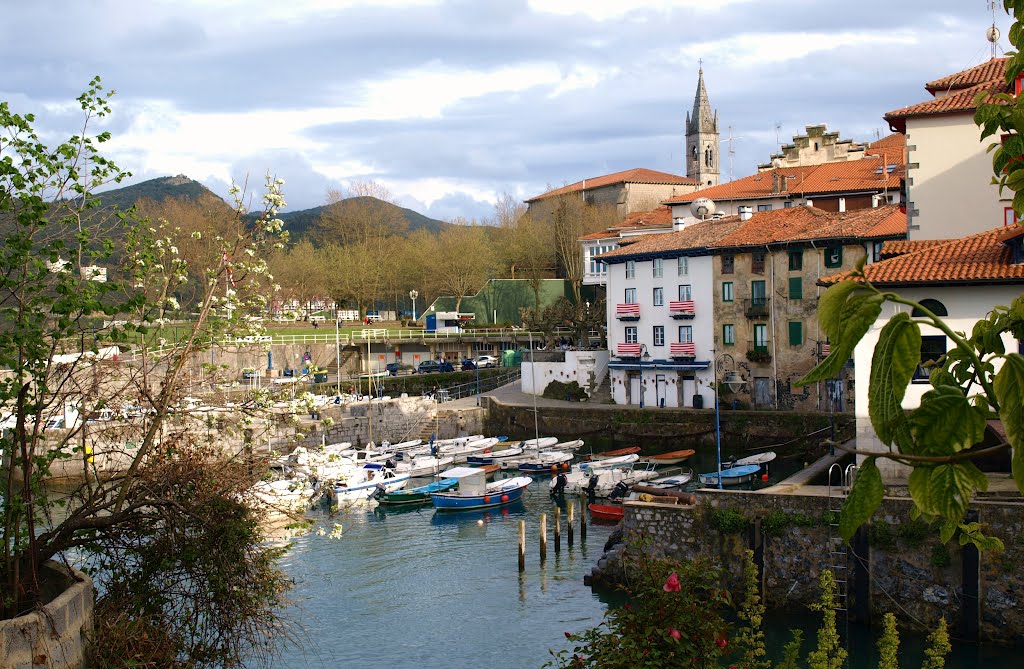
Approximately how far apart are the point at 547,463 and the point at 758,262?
15.5m

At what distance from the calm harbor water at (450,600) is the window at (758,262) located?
19793 mm

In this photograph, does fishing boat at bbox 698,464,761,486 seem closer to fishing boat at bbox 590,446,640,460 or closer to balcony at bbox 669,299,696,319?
fishing boat at bbox 590,446,640,460

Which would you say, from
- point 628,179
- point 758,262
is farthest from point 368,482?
point 628,179

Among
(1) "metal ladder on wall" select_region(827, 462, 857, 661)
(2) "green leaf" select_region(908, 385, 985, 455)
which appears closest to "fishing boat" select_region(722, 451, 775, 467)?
(1) "metal ladder on wall" select_region(827, 462, 857, 661)

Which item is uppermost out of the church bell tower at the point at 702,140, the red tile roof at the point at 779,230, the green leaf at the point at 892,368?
the church bell tower at the point at 702,140

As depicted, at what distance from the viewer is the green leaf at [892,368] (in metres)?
2.66

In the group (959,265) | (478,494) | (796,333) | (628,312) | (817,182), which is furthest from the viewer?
(817,182)

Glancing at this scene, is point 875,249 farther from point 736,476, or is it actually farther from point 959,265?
point 959,265

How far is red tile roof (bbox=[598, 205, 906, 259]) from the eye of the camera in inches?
1818

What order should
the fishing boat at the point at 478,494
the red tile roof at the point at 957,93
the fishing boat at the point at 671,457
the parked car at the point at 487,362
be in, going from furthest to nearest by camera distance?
the parked car at the point at 487,362
the fishing boat at the point at 671,457
the fishing boat at the point at 478,494
the red tile roof at the point at 957,93

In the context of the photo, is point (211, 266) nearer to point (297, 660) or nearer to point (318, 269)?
point (297, 660)

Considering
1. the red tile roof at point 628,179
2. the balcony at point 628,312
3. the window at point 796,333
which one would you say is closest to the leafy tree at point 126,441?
the window at point 796,333

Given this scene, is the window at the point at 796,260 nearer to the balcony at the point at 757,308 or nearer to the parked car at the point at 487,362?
the balcony at the point at 757,308

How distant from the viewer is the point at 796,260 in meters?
48.9
